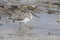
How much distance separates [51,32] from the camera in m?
9.73

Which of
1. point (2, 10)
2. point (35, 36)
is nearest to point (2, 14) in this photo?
point (2, 10)

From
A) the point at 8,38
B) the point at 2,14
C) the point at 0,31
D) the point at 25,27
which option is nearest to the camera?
the point at 8,38

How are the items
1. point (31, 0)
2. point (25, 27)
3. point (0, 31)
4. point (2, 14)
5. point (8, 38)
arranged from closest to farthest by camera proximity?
point (8, 38) → point (0, 31) → point (25, 27) → point (2, 14) → point (31, 0)

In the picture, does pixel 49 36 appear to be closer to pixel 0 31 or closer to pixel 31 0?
pixel 0 31

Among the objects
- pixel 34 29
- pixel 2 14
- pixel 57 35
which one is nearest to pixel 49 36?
pixel 57 35

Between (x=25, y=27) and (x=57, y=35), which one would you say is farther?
(x=25, y=27)

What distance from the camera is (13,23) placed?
10867 mm

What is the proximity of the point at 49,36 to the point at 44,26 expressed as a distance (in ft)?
5.46

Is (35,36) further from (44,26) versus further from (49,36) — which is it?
(44,26)

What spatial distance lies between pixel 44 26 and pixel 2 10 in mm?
3672

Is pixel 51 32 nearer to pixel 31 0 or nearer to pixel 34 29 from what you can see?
pixel 34 29

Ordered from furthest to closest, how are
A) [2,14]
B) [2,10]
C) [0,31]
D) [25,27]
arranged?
[2,10] < [2,14] < [25,27] < [0,31]

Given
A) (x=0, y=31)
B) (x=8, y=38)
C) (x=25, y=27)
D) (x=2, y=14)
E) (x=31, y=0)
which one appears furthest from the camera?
(x=31, y=0)

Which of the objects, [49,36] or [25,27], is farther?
[25,27]
